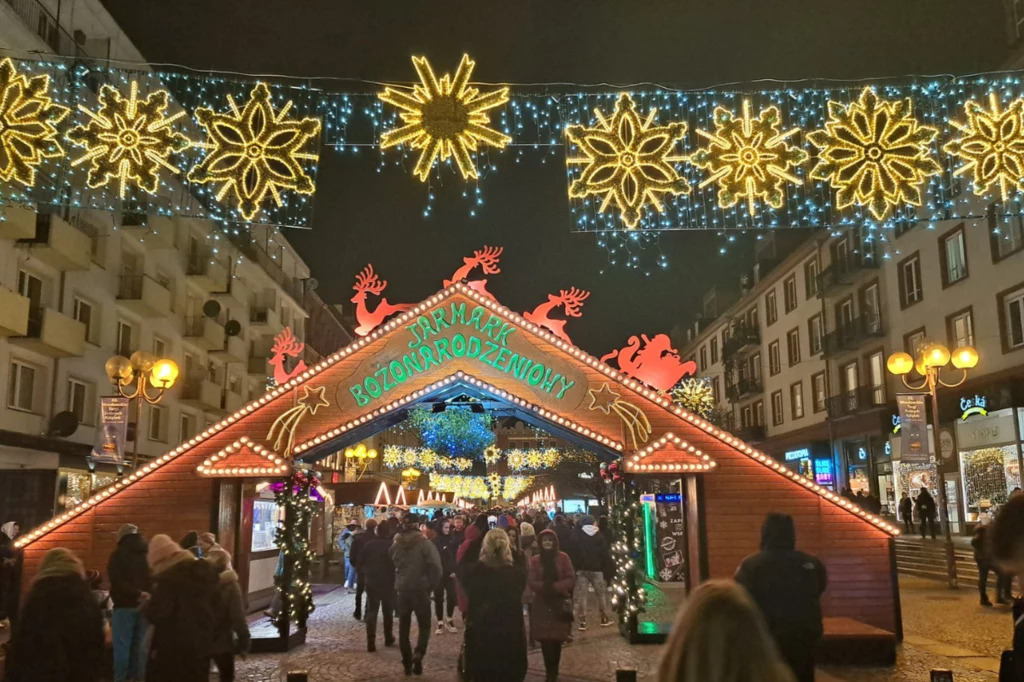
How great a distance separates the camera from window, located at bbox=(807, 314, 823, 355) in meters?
38.0

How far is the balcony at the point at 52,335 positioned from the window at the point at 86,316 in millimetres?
1017

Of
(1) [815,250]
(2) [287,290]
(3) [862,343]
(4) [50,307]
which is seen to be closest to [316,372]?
(4) [50,307]

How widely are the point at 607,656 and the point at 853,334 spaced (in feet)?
82.7

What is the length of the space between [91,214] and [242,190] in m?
19.5

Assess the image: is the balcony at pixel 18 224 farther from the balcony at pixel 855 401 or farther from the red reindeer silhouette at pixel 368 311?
the balcony at pixel 855 401

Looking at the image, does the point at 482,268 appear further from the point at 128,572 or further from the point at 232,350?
the point at 232,350

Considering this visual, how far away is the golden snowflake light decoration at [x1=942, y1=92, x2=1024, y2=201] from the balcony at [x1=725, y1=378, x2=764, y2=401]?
37933mm

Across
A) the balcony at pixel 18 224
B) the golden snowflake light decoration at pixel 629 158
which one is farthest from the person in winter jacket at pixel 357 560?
the balcony at pixel 18 224

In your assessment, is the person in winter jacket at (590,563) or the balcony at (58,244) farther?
the balcony at (58,244)

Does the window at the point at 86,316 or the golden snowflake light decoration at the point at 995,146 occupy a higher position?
the window at the point at 86,316

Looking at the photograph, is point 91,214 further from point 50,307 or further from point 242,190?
point 242,190

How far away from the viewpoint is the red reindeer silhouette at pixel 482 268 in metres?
14.6

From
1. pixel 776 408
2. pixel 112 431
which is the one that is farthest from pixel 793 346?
pixel 112 431

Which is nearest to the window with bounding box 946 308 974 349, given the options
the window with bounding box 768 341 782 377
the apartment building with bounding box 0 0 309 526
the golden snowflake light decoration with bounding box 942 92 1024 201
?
the window with bounding box 768 341 782 377
